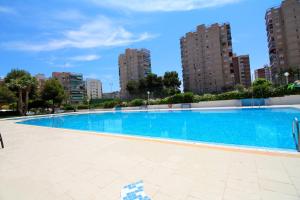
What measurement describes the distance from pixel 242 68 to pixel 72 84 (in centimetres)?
7577

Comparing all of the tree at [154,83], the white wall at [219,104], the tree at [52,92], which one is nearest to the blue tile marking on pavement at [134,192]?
the white wall at [219,104]

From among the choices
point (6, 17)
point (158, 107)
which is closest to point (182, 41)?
point (158, 107)

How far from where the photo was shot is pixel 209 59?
192 feet

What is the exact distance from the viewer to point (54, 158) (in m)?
5.02

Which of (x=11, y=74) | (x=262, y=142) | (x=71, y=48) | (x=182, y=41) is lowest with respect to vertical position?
(x=262, y=142)

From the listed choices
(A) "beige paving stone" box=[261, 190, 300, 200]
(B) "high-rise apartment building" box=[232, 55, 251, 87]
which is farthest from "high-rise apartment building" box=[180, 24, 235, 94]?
(A) "beige paving stone" box=[261, 190, 300, 200]

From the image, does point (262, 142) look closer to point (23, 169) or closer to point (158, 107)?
point (23, 169)

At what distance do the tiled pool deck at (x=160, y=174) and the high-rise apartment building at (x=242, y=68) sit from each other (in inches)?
3208

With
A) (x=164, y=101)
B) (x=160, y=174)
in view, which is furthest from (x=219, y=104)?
(x=160, y=174)

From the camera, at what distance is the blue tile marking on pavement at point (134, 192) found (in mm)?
2670

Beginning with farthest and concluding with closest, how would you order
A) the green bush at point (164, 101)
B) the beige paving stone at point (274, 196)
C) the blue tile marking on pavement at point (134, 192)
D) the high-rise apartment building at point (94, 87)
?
the high-rise apartment building at point (94, 87) < the green bush at point (164, 101) < the blue tile marking on pavement at point (134, 192) < the beige paving stone at point (274, 196)

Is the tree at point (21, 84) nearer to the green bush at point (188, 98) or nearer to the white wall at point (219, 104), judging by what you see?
the green bush at point (188, 98)

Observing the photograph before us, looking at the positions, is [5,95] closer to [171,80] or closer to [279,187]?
[279,187]

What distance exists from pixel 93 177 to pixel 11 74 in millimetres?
38851
